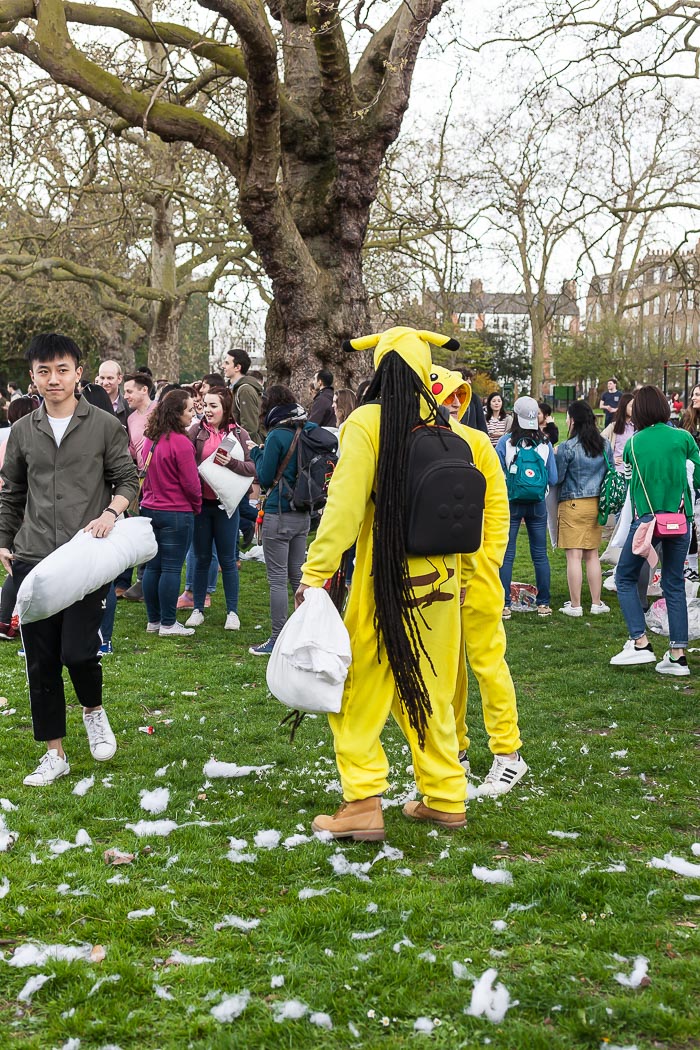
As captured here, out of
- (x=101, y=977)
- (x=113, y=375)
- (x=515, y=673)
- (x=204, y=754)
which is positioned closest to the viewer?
(x=101, y=977)

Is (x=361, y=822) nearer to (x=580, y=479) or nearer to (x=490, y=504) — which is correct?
(x=490, y=504)

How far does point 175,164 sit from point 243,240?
2074 mm

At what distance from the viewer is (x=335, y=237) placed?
14078 millimetres

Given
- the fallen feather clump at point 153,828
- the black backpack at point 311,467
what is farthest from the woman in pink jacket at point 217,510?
the fallen feather clump at point 153,828

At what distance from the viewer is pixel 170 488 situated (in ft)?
28.6

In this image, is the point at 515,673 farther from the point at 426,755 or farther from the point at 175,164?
the point at 175,164

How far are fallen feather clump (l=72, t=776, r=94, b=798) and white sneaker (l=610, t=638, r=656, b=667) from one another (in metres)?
4.44

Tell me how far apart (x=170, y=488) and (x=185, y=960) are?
18.7 feet

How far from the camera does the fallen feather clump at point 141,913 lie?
369 centimetres

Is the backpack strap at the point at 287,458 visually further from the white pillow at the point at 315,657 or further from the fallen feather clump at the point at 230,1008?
the fallen feather clump at the point at 230,1008

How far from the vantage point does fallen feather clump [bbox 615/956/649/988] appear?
3.20 m

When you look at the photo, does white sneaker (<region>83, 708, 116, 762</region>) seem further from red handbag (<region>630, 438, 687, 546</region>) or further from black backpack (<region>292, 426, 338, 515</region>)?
red handbag (<region>630, 438, 687, 546</region>)

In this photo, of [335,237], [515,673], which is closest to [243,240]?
[335,237]

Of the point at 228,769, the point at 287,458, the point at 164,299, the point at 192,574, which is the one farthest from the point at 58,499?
the point at 164,299
